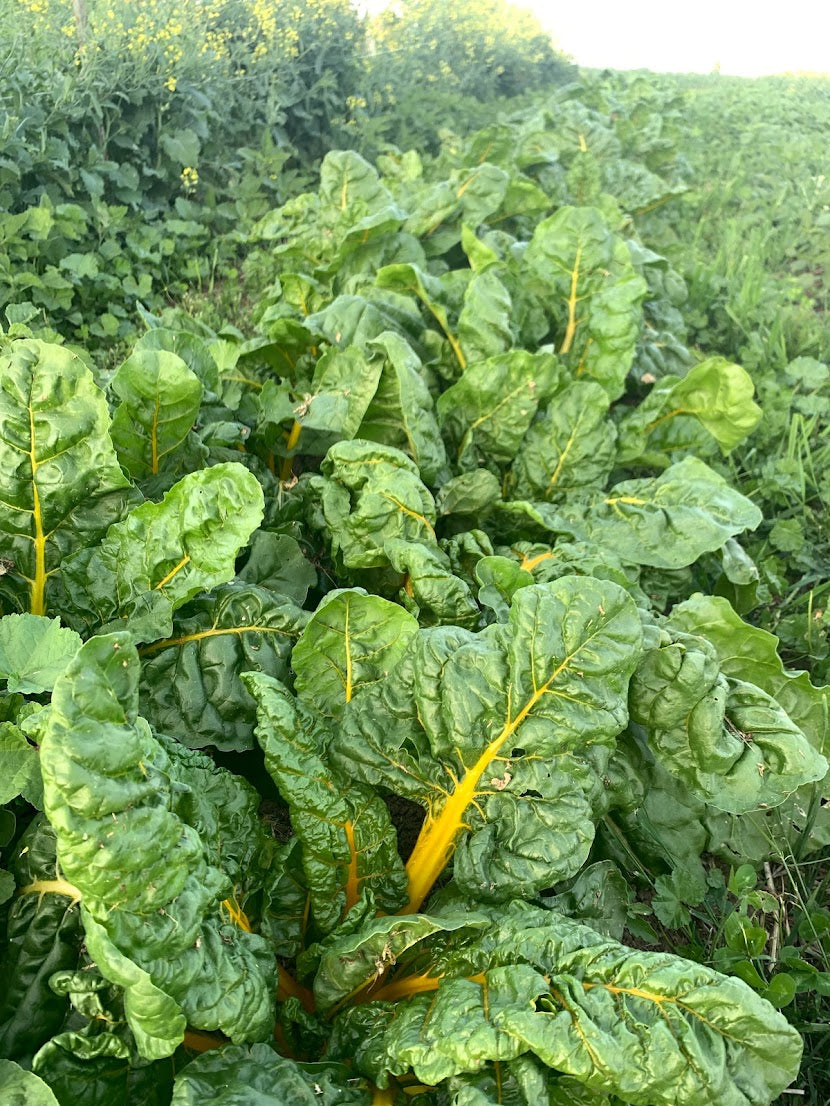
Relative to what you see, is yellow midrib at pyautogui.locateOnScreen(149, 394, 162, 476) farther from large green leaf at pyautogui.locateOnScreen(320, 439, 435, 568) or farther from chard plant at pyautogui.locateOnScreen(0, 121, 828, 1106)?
large green leaf at pyautogui.locateOnScreen(320, 439, 435, 568)

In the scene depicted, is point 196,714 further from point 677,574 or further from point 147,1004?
point 677,574

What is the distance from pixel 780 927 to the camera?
2.35m

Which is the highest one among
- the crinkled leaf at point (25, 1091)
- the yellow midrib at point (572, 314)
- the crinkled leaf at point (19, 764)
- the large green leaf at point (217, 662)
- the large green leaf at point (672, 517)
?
the yellow midrib at point (572, 314)

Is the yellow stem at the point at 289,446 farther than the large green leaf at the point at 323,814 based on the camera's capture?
Yes

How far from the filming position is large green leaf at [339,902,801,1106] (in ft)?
4.64

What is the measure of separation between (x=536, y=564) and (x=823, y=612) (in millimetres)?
1244

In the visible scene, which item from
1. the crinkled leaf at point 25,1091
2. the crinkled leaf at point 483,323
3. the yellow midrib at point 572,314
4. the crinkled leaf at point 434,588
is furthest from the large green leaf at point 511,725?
the yellow midrib at point 572,314

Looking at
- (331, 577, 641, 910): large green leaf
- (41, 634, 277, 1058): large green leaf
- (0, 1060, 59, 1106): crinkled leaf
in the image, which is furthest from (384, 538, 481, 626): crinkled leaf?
(0, 1060, 59, 1106): crinkled leaf

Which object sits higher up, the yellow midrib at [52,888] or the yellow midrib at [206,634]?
the yellow midrib at [206,634]

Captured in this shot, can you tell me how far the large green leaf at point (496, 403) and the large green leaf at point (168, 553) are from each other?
1.09m

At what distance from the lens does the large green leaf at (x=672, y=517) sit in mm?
2652

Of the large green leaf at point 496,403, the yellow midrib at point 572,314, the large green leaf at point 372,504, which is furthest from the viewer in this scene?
the yellow midrib at point 572,314

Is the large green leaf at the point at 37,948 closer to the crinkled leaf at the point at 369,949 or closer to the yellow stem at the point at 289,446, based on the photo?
the crinkled leaf at the point at 369,949

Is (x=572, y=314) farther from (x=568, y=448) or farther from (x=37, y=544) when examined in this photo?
(x=37, y=544)
